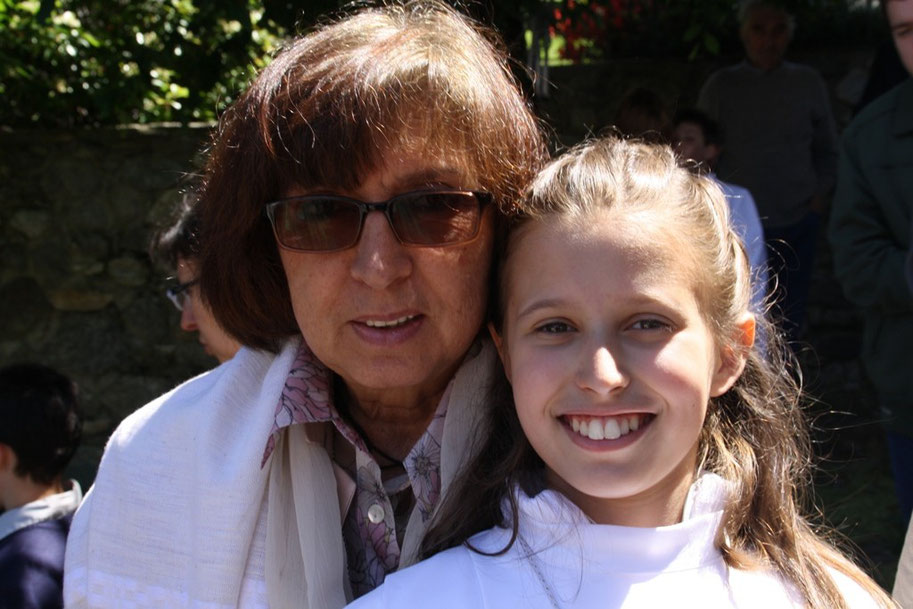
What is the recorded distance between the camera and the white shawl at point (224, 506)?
1667mm

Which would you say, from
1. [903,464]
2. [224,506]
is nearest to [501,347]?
[224,506]

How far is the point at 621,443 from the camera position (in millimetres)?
1440

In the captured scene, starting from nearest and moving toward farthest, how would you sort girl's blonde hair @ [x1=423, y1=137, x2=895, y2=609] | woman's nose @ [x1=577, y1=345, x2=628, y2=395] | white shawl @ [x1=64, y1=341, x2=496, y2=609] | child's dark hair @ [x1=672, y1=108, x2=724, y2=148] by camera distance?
woman's nose @ [x1=577, y1=345, x2=628, y2=395] → girl's blonde hair @ [x1=423, y1=137, x2=895, y2=609] → white shawl @ [x1=64, y1=341, x2=496, y2=609] → child's dark hair @ [x1=672, y1=108, x2=724, y2=148]

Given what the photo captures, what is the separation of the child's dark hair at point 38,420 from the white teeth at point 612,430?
2.21 m

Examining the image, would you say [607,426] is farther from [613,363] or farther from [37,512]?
[37,512]

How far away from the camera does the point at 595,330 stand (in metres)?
1.46

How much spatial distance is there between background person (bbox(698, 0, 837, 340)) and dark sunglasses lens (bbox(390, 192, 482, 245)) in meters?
3.82

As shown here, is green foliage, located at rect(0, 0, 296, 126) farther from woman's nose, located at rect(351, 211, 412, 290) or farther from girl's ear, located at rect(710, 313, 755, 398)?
girl's ear, located at rect(710, 313, 755, 398)

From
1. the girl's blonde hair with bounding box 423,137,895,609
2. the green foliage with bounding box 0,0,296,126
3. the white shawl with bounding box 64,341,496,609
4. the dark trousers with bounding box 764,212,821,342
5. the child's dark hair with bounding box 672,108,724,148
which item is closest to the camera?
the girl's blonde hair with bounding box 423,137,895,609

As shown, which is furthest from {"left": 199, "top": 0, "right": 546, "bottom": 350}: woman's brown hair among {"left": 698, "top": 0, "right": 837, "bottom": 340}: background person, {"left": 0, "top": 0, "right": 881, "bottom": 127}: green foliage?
{"left": 698, "top": 0, "right": 837, "bottom": 340}: background person

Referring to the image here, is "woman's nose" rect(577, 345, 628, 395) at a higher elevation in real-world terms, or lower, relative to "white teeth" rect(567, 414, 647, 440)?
A: higher

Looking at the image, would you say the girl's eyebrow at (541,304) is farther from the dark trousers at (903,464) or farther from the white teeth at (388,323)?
the dark trousers at (903,464)

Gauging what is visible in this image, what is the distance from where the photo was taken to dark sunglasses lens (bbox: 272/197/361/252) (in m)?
1.57

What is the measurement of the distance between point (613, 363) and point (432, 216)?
0.37 metres
